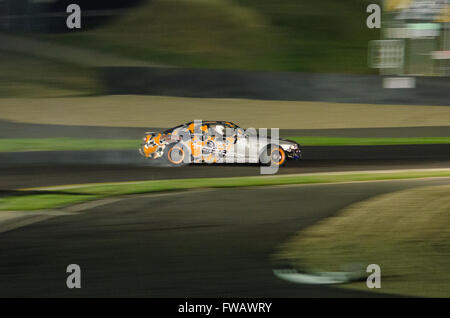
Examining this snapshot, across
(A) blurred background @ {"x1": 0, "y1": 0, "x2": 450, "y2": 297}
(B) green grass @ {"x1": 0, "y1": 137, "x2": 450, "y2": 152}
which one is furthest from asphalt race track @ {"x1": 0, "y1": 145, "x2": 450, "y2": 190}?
(B) green grass @ {"x1": 0, "y1": 137, "x2": 450, "y2": 152}

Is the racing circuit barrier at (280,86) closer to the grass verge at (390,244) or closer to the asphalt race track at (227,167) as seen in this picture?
the asphalt race track at (227,167)

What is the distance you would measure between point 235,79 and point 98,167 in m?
11.0

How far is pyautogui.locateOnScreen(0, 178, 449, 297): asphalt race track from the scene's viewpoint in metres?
5.68

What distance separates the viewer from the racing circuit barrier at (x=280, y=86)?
75.2 ft

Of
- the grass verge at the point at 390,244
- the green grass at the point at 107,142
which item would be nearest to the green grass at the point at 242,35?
the green grass at the point at 107,142

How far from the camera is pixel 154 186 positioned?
1165cm

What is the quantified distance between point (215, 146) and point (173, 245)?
23.5 feet

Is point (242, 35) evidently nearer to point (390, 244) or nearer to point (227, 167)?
point (227, 167)

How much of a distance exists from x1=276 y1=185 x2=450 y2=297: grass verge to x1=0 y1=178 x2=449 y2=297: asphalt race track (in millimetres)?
331

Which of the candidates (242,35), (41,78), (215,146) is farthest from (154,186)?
(242,35)

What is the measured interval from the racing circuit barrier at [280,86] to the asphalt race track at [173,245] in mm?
12654
